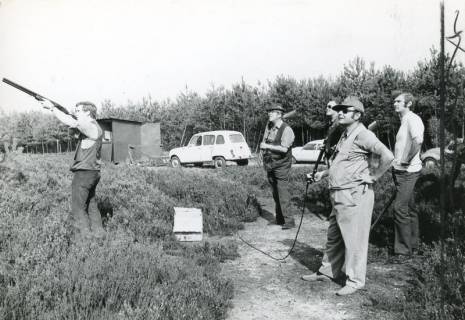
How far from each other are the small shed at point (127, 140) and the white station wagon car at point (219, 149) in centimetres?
366

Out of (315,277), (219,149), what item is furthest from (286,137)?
(219,149)

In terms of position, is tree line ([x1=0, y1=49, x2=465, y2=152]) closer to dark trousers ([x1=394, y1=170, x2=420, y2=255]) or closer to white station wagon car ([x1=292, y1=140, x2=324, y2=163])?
white station wagon car ([x1=292, y1=140, x2=324, y2=163])

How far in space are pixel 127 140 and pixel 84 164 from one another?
2012cm

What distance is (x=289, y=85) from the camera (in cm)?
3288

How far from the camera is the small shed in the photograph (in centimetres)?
2386

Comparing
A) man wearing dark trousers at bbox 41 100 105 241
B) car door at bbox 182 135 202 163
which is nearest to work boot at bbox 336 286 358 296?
man wearing dark trousers at bbox 41 100 105 241

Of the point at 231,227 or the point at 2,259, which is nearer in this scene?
the point at 2,259

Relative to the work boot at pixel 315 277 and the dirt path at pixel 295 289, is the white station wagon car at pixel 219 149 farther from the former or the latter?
the work boot at pixel 315 277

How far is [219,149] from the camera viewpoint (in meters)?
20.4

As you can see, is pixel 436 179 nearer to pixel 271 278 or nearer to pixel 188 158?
pixel 271 278

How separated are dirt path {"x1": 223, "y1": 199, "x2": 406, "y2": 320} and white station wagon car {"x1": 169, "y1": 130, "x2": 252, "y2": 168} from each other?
1362 cm

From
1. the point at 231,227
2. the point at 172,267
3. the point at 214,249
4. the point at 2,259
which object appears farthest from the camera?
the point at 231,227

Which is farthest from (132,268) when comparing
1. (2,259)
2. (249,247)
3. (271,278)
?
(249,247)

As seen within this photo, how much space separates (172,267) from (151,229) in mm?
1898
